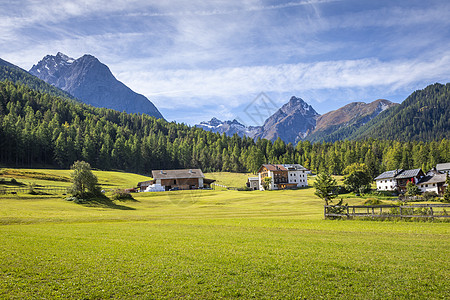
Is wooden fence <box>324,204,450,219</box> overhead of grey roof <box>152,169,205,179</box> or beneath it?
beneath

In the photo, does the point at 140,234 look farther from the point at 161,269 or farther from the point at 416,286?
the point at 416,286

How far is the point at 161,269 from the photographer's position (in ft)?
45.8

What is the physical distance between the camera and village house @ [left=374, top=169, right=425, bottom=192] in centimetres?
10297

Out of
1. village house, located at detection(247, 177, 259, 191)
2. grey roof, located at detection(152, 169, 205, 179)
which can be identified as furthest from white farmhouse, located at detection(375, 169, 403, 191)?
grey roof, located at detection(152, 169, 205, 179)

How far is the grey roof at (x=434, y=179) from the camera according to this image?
91.0 metres

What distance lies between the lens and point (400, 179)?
107 metres

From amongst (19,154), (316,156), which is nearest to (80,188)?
(19,154)

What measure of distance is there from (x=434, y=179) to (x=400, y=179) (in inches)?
511

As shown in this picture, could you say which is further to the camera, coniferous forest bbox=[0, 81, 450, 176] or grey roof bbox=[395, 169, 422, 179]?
coniferous forest bbox=[0, 81, 450, 176]

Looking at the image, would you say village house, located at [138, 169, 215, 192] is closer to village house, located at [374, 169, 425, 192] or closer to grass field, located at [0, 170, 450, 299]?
village house, located at [374, 169, 425, 192]

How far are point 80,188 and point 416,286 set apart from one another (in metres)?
60.2

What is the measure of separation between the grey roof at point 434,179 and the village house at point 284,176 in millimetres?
44513

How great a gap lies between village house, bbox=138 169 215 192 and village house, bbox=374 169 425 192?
72345mm

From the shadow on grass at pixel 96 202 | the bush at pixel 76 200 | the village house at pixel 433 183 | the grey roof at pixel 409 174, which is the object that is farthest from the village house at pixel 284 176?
the bush at pixel 76 200
